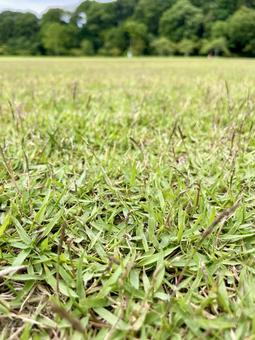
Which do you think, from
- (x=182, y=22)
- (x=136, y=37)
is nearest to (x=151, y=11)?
(x=182, y=22)

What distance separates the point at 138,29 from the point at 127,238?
137ft

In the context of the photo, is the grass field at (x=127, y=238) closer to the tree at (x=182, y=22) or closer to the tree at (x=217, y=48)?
the tree at (x=217, y=48)

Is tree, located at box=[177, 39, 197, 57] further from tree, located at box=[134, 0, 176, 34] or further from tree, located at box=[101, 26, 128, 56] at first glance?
tree, located at box=[134, 0, 176, 34]

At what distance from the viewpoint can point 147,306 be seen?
58cm

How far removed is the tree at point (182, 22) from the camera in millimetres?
37875

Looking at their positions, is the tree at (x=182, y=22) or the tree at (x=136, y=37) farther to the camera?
the tree at (x=182, y=22)

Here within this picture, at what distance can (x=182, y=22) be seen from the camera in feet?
130

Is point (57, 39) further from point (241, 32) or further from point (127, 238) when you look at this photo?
point (127, 238)

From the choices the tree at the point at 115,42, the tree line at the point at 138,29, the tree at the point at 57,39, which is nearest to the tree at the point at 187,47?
the tree line at the point at 138,29

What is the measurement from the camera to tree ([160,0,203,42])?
37.9 m

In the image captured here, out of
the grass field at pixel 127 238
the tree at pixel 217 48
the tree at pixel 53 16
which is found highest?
the tree at pixel 53 16

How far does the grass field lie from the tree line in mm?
33843

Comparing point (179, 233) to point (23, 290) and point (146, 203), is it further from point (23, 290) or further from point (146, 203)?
point (23, 290)

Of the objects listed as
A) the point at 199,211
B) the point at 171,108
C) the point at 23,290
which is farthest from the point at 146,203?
the point at 171,108
